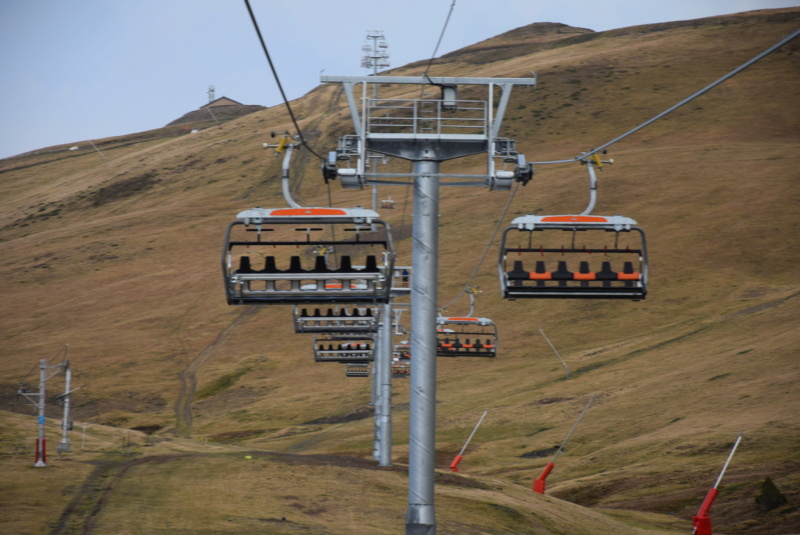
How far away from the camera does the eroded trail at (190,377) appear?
84.4 metres

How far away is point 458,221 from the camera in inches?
4983

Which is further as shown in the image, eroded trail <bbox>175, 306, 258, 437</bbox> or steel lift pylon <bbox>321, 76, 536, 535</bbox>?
eroded trail <bbox>175, 306, 258, 437</bbox>

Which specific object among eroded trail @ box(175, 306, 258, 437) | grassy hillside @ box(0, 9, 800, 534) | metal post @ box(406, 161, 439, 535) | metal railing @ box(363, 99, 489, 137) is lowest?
eroded trail @ box(175, 306, 258, 437)

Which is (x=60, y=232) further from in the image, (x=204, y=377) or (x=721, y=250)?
(x=721, y=250)

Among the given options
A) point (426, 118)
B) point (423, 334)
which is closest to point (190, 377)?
point (426, 118)

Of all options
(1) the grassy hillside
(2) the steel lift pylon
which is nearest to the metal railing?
(2) the steel lift pylon

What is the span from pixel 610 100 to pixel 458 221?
4901 centimetres

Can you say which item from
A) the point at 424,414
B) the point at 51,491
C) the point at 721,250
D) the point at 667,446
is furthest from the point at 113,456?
the point at 721,250

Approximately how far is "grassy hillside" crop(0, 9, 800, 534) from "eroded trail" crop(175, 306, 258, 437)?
391mm

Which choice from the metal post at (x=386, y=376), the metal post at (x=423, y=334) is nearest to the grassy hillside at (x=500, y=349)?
the metal post at (x=386, y=376)

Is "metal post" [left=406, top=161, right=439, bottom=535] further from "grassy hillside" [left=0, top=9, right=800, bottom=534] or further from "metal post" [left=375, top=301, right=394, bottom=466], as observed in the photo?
"metal post" [left=375, top=301, right=394, bottom=466]

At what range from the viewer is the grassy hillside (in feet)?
123

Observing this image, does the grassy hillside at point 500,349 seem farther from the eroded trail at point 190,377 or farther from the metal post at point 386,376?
the metal post at point 386,376

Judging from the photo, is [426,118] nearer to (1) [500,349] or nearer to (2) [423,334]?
(2) [423,334]
